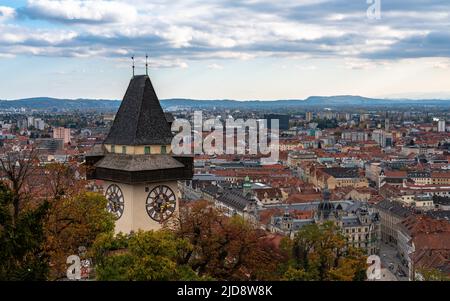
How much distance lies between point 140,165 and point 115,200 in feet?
5.61

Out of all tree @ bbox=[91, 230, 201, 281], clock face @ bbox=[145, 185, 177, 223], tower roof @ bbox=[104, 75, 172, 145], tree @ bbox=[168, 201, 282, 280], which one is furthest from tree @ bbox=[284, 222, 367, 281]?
tower roof @ bbox=[104, 75, 172, 145]

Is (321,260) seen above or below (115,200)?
below

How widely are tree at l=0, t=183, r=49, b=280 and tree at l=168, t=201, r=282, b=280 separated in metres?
4.43

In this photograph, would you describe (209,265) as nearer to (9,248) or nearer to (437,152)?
(9,248)

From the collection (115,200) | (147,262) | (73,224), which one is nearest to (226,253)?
(147,262)

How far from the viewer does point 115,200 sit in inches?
957

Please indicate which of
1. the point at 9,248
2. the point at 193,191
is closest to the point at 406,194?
the point at 193,191

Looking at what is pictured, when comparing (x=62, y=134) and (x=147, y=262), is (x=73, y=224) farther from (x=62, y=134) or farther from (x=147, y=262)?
(x=62, y=134)

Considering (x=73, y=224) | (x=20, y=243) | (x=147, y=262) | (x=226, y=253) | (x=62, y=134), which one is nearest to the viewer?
(x=20, y=243)

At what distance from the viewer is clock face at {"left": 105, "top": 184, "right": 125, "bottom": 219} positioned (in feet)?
78.8

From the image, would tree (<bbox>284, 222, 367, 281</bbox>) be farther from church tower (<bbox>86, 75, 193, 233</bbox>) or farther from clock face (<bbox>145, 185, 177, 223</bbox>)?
church tower (<bbox>86, 75, 193, 233</bbox>)

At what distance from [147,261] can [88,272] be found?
487 cm

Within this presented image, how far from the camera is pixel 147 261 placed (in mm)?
17422

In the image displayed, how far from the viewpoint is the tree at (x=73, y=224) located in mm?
20844
